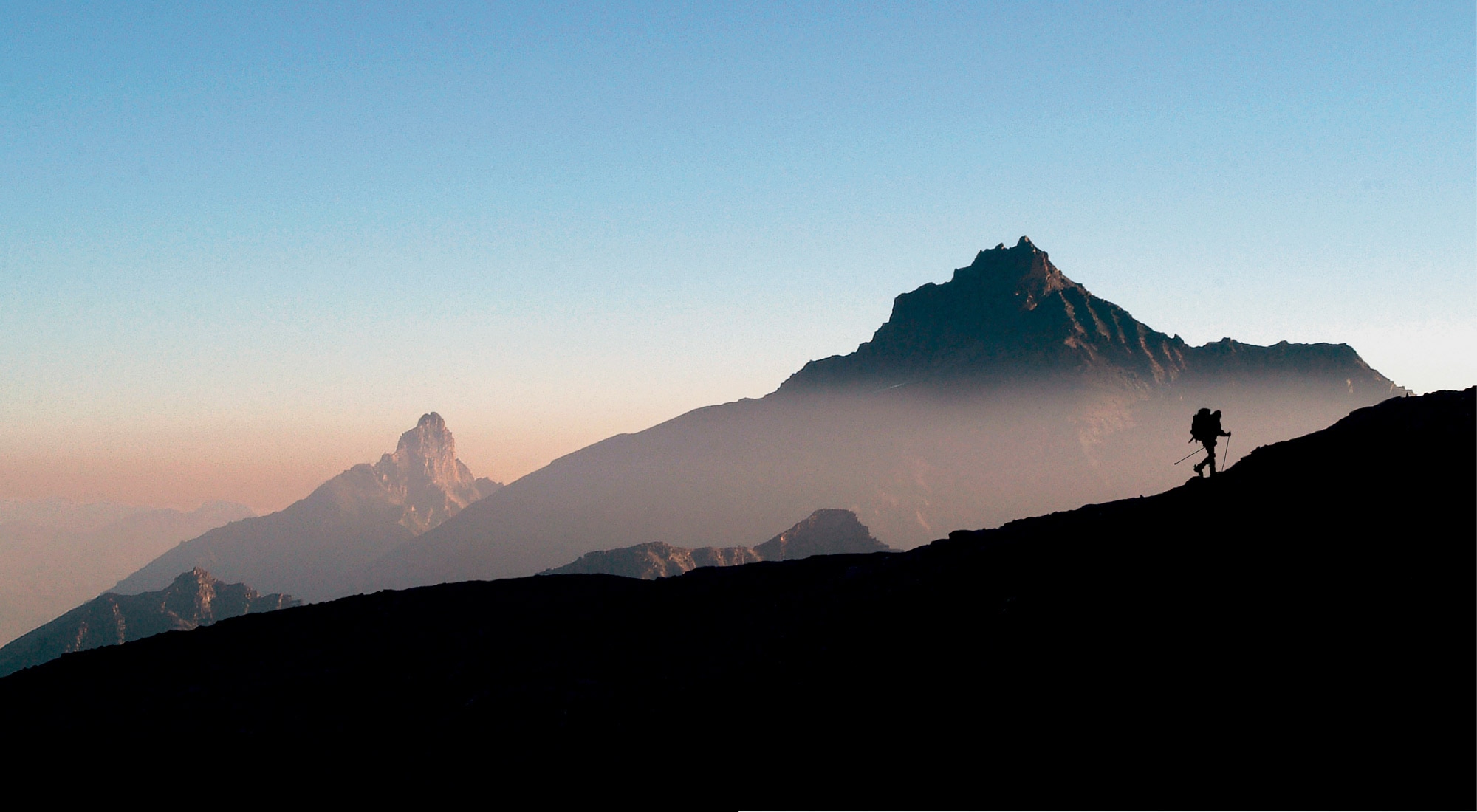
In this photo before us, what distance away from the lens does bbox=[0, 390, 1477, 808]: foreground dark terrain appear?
1459 cm

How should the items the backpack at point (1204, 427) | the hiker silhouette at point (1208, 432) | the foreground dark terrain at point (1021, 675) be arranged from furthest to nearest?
the backpack at point (1204, 427), the hiker silhouette at point (1208, 432), the foreground dark terrain at point (1021, 675)

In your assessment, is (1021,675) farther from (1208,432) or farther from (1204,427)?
(1204,427)

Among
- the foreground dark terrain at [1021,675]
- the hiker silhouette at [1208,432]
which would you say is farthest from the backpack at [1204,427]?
the foreground dark terrain at [1021,675]

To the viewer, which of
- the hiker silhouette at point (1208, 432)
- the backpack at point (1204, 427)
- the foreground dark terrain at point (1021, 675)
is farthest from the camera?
the backpack at point (1204, 427)

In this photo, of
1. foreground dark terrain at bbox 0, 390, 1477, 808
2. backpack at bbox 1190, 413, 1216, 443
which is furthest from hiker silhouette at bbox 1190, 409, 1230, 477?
foreground dark terrain at bbox 0, 390, 1477, 808

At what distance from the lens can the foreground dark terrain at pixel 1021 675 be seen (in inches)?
574

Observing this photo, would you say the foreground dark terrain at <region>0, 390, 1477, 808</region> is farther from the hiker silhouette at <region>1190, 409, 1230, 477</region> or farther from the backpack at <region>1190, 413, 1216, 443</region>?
the backpack at <region>1190, 413, 1216, 443</region>

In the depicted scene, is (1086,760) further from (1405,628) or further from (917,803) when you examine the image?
(1405,628)

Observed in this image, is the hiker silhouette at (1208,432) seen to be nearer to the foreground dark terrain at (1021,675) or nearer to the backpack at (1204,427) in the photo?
the backpack at (1204,427)

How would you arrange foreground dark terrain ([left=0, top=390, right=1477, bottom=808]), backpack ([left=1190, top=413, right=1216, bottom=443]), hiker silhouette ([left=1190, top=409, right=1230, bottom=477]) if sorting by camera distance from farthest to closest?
backpack ([left=1190, top=413, right=1216, bottom=443]) < hiker silhouette ([left=1190, top=409, right=1230, bottom=477]) < foreground dark terrain ([left=0, top=390, right=1477, bottom=808])

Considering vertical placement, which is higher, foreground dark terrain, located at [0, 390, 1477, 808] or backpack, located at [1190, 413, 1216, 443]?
backpack, located at [1190, 413, 1216, 443]

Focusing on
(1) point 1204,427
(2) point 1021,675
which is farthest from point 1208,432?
(2) point 1021,675

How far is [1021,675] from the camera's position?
18859 mm

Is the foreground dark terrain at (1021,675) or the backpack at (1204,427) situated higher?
the backpack at (1204,427)
